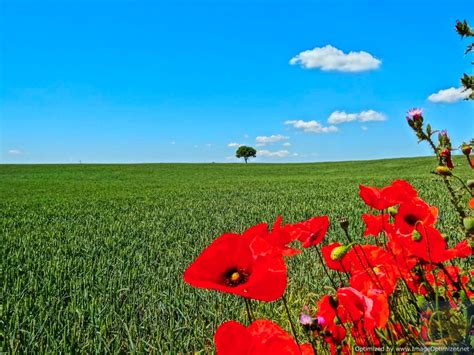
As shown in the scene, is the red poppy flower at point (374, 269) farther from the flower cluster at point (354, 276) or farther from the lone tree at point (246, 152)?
the lone tree at point (246, 152)

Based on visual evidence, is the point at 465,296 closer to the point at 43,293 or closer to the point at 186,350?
the point at 186,350

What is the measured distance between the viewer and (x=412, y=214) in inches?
47.4

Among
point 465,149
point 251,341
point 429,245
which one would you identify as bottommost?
point 251,341

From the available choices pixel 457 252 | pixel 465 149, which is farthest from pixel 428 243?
pixel 465 149

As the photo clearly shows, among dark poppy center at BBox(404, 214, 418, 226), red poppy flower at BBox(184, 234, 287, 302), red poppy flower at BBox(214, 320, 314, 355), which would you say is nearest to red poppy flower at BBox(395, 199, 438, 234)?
dark poppy center at BBox(404, 214, 418, 226)

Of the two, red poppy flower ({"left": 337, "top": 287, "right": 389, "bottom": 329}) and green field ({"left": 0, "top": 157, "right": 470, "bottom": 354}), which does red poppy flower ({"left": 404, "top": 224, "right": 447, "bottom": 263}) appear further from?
red poppy flower ({"left": 337, "top": 287, "right": 389, "bottom": 329})

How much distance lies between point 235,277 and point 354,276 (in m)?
0.41

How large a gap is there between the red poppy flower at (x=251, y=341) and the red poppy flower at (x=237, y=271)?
0.20ft

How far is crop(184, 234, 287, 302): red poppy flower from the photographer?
0.80m

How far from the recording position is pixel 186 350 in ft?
6.73

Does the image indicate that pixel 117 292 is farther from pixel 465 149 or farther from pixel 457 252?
pixel 465 149

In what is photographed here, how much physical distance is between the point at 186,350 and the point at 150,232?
3.70 metres

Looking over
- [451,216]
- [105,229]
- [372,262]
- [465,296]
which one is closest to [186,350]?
[372,262]

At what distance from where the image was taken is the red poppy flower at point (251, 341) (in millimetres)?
759
